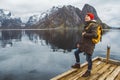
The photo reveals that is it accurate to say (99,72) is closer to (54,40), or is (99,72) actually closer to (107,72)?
(107,72)

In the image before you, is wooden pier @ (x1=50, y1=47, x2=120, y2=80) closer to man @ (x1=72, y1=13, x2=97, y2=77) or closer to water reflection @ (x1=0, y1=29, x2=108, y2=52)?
man @ (x1=72, y1=13, x2=97, y2=77)

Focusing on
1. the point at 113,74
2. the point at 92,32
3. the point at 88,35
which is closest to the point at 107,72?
the point at 113,74

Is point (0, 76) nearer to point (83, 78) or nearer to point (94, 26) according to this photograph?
point (83, 78)

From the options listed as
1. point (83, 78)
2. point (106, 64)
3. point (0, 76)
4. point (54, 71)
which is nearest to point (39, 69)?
point (54, 71)

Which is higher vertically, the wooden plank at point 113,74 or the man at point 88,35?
the man at point 88,35

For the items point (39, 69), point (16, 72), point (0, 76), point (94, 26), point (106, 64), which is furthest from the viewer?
point (39, 69)

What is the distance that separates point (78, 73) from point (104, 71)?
1.74 meters

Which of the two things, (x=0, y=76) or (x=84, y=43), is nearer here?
(x=84, y=43)

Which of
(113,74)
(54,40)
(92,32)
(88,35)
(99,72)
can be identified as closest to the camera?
(92,32)

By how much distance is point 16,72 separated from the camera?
20.7m

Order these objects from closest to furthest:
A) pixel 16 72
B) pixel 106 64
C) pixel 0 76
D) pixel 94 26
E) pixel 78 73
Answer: pixel 94 26
pixel 78 73
pixel 106 64
pixel 0 76
pixel 16 72

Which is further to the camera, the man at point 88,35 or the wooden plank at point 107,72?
the wooden plank at point 107,72

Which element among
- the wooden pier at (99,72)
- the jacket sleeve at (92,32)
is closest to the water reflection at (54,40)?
the wooden pier at (99,72)

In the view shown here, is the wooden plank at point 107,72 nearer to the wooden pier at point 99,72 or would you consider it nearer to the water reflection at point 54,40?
the wooden pier at point 99,72
